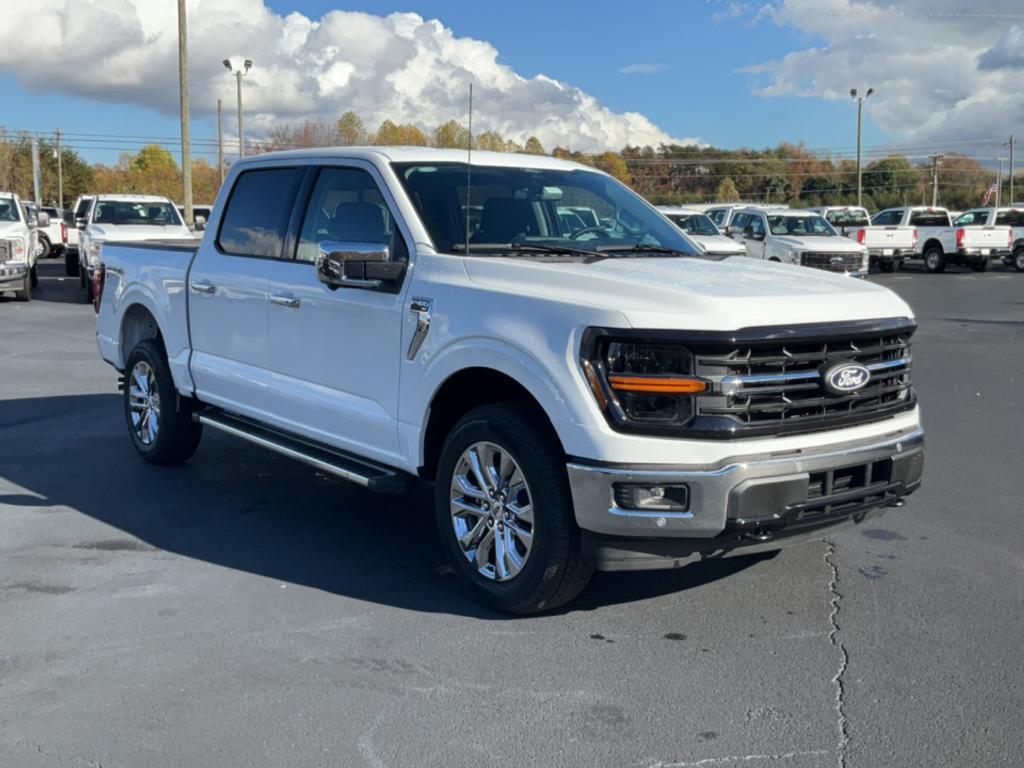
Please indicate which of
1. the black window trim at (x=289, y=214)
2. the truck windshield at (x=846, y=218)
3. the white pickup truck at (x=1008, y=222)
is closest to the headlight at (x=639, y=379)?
the black window trim at (x=289, y=214)

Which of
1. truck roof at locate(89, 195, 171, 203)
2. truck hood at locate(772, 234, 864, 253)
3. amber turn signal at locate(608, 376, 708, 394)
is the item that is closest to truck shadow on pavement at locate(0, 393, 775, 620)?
amber turn signal at locate(608, 376, 708, 394)

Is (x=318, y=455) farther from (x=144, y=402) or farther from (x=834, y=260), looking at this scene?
(x=834, y=260)

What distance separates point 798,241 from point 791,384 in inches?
807

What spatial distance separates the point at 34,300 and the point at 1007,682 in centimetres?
1992

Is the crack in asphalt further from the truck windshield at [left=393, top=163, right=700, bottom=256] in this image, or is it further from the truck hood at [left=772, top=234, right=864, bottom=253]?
the truck hood at [left=772, top=234, right=864, bottom=253]

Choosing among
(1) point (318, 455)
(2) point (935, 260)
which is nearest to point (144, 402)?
(1) point (318, 455)

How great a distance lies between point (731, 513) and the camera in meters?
4.05

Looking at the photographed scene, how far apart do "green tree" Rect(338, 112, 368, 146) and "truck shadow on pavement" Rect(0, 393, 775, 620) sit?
13069 mm

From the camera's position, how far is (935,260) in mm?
34719

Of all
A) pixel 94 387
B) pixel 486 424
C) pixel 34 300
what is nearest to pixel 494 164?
pixel 486 424

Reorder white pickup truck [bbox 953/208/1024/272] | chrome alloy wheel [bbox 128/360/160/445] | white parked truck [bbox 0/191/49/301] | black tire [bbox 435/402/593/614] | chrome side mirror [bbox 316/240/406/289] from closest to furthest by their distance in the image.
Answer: black tire [bbox 435/402/593/614], chrome side mirror [bbox 316/240/406/289], chrome alloy wheel [bbox 128/360/160/445], white parked truck [bbox 0/191/49/301], white pickup truck [bbox 953/208/1024/272]

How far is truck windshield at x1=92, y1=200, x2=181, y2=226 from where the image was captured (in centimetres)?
2031

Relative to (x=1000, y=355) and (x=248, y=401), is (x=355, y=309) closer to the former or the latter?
(x=248, y=401)

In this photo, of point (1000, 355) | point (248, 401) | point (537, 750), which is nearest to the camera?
point (537, 750)
